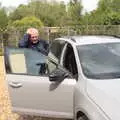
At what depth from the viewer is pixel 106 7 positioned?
68.4m

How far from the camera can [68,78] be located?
21.4 ft

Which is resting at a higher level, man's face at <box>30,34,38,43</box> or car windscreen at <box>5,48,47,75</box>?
man's face at <box>30,34,38,43</box>

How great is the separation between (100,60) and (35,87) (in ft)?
3.56

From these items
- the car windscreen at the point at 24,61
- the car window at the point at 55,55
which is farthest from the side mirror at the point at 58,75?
the car windscreen at the point at 24,61

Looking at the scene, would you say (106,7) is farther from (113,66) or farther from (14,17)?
(113,66)

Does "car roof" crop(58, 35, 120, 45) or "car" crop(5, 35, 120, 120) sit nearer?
"car" crop(5, 35, 120, 120)

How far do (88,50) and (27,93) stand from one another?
1169 millimetres

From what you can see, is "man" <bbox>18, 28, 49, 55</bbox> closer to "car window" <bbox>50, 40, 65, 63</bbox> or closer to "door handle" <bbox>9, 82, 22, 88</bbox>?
"car window" <bbox>50, 40, 65, 63</bbox>

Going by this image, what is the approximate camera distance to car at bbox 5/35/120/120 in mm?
5687

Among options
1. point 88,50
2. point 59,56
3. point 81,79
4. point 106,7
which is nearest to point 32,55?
point 59,56

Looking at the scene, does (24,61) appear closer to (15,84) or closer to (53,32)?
(15,84)

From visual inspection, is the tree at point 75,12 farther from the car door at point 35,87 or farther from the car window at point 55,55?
the car door at point 35,87

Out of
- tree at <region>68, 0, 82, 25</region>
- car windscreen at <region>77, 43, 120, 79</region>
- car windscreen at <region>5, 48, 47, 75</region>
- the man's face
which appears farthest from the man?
tree at <region>68, 0, 82, 25</region>

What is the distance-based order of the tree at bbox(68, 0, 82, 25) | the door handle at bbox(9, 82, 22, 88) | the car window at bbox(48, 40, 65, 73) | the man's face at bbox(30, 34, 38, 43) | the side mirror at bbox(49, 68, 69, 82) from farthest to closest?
the tree at bbox(68, 0, 82, 25) → the man's face at bbox(30, 34, 38, 43) → the car window at bbox(48, 40, 65, 73) → the door handle at bbox(9, 82, 22, 88) → the side mirror at bbox(49, 68, 69, 82)
